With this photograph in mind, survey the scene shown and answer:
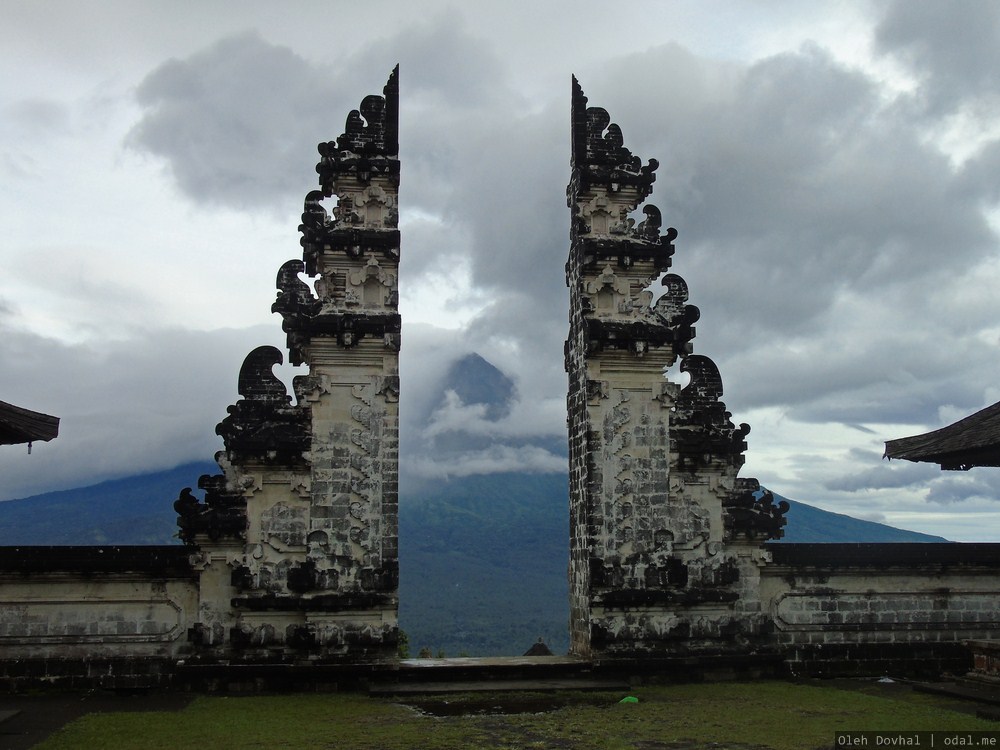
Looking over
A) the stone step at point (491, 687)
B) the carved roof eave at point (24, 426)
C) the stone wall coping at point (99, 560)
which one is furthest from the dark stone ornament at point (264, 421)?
the stone step at point (491, 687)

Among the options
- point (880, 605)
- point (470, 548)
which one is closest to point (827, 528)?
point (470, 548)

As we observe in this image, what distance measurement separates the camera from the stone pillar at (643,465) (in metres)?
16.0

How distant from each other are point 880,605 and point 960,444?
449 centimetres

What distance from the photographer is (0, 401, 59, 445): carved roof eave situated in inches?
446

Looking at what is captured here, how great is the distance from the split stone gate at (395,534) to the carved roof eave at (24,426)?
2735mm

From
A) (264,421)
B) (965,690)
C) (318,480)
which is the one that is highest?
(264,421)

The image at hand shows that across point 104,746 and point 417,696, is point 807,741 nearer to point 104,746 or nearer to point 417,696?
point 417,696

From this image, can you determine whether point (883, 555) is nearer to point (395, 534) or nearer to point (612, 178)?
point (612, 178)

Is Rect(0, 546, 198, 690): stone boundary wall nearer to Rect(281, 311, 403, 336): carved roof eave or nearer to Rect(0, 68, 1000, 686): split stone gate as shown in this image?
Rect(0, 68, 1000, 686): split stone gate

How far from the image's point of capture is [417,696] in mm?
14016

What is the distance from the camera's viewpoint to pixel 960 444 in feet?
44.6

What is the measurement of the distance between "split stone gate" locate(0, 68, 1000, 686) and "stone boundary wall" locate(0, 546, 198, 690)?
31 millimetres

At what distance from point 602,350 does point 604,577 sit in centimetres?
388

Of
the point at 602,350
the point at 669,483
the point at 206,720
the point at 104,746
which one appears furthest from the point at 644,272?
the point at 104,746
